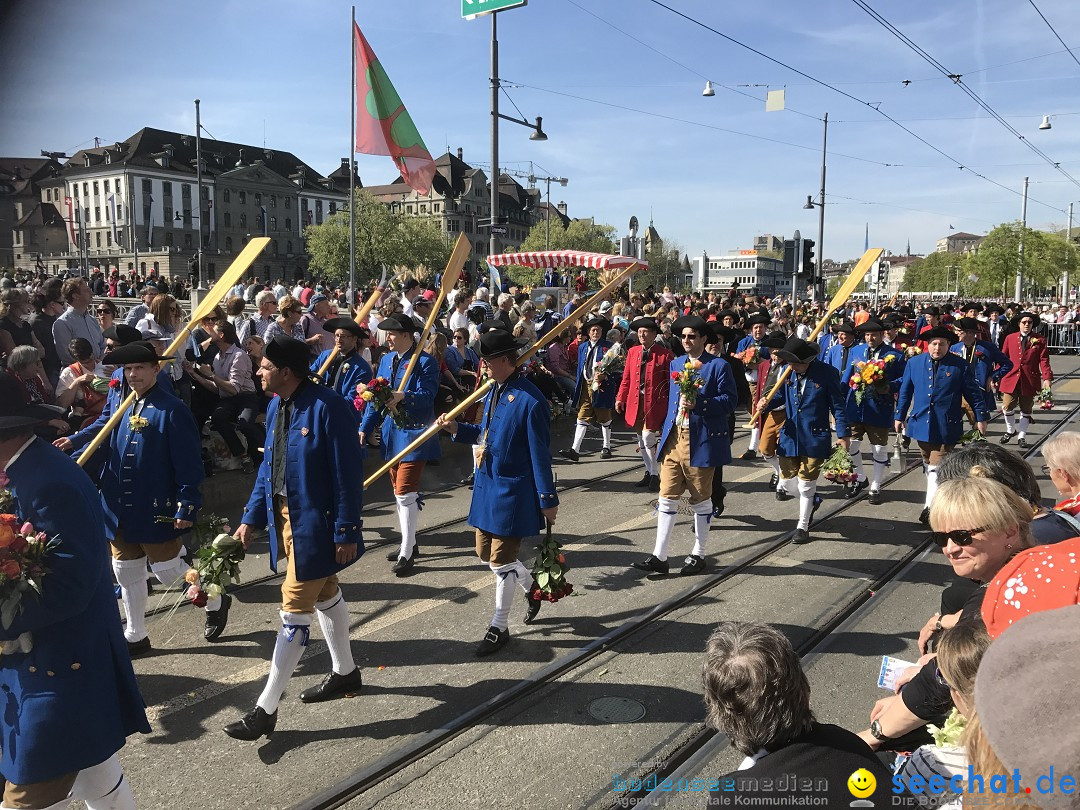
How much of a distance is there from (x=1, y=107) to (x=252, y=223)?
99430 mm

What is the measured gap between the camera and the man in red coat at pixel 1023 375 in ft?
44.2

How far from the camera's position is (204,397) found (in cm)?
915

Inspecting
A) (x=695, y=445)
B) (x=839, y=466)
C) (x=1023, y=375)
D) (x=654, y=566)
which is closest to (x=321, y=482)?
(x=654, y=566)

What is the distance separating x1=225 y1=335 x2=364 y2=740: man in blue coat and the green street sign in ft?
29.9

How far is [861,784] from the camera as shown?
2.13m

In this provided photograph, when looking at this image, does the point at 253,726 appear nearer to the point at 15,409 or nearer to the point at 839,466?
the point at 15,409

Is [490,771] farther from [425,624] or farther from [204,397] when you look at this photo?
[204,397]

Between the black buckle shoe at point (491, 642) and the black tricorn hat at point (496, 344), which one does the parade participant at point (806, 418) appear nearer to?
the black tricorn hat at point (496, 344)

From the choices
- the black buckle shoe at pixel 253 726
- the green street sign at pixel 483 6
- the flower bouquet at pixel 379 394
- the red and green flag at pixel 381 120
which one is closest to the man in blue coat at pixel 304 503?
the black buckle shoe at pixel 253 726

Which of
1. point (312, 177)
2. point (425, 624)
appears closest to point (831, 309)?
point (425, 624)

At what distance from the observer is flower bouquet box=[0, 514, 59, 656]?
265 cm

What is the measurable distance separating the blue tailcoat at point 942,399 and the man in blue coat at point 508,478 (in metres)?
5.29

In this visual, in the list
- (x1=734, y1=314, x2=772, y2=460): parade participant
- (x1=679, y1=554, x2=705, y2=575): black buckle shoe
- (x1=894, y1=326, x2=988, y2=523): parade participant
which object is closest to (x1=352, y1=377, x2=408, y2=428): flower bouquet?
(x1=679, y1=554, x2=705, y2=575): black buckle shoe

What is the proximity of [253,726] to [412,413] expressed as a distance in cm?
345
